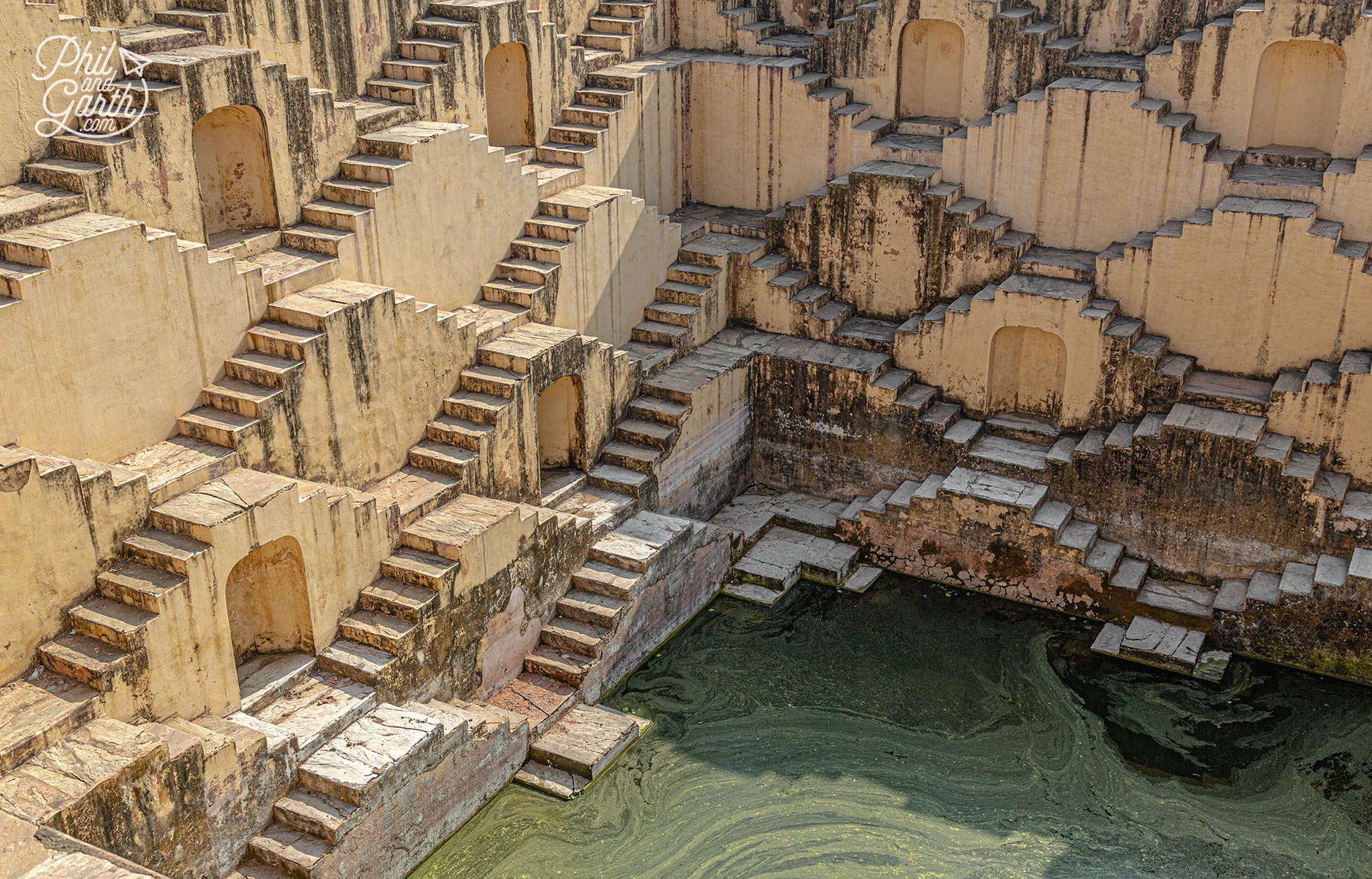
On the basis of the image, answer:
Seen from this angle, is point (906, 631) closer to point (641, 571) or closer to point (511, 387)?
point (641, 571)

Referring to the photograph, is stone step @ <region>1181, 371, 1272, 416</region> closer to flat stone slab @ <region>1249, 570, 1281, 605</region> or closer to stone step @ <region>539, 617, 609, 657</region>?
flat stone slab @ <region>1249, 570, 1281, 605</region>

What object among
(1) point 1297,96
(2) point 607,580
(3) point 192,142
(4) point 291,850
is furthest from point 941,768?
(3) point 192,142

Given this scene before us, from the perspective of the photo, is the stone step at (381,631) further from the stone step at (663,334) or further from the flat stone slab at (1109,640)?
the flat stone slab at (1109,640)

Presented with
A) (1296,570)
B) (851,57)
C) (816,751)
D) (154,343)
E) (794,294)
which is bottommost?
A: (816,751)

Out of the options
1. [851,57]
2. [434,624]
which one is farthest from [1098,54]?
[434,624]

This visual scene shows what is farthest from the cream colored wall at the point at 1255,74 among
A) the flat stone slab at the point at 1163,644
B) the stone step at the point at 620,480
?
the stone step at the point at 620,480

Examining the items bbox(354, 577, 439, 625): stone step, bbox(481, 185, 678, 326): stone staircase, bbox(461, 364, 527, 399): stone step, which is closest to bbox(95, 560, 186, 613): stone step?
bbox(354, 577, 439, 625): stone step
